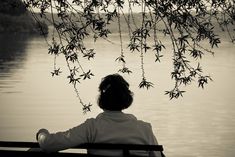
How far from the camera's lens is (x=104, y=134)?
519cm

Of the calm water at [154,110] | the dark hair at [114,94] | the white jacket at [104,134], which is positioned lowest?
the calm water at [154,110]

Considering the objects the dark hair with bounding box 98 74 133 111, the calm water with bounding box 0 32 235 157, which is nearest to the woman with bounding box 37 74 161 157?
the dark hair with bounding box 98 74 133 111

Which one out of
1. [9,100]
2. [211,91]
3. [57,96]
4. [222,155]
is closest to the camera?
[222,155]

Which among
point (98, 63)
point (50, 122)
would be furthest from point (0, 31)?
point (50, 122)

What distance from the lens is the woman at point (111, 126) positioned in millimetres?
5141

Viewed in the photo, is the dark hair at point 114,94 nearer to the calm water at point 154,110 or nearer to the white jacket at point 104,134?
the white jacket at point 104,134

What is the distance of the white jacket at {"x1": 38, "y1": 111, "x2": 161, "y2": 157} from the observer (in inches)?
201

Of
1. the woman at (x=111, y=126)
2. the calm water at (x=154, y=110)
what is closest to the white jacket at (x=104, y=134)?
the woman at (x=111, y=126)

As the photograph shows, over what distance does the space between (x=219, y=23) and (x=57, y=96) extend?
33358 millimetres

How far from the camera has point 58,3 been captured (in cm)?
795

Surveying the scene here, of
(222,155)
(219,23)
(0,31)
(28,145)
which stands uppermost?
(219,23)

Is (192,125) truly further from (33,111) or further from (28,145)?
(28,145)

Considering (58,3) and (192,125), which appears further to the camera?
(192,125)

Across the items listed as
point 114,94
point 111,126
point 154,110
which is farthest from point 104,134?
point 154,110
